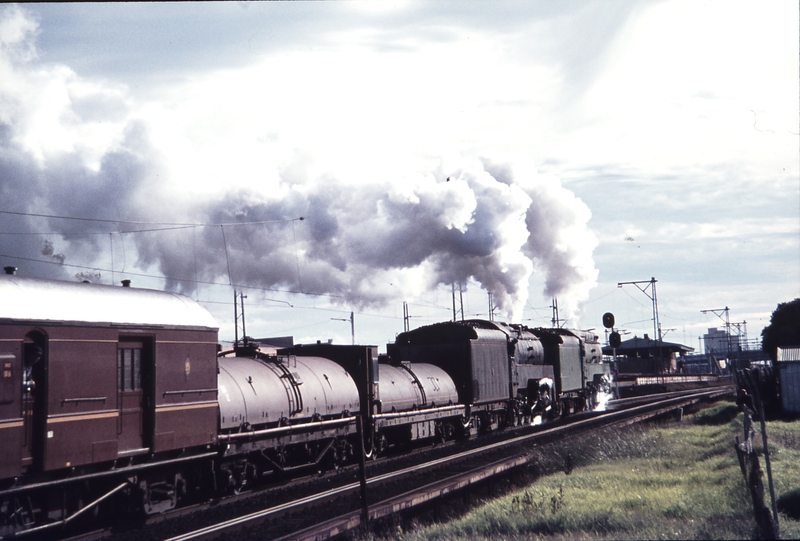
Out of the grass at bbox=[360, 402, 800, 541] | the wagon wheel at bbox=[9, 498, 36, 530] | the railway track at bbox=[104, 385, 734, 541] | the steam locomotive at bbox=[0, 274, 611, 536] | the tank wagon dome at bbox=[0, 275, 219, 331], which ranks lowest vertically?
the grass at bbox=[360, 402, 800, 541]

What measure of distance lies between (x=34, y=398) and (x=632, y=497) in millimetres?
11075

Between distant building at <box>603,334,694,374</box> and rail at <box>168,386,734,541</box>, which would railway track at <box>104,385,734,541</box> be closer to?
rail at <box>168,386,734,541</box>

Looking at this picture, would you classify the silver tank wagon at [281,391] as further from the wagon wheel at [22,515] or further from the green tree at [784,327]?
the green tree at [784,327]

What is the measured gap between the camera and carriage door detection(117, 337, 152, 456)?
13.1 m

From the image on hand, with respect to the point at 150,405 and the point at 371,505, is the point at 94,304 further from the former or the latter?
the point at 371,505

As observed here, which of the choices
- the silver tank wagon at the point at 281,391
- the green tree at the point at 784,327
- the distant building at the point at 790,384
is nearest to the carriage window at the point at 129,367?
the silver tank wagon at the point at 281,391

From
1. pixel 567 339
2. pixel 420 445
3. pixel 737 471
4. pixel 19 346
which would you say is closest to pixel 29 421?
pixel 19 346

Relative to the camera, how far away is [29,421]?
37.3 feet

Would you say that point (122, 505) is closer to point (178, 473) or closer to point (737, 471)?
point (178, 473)

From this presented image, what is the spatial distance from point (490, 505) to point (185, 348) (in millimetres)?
6873

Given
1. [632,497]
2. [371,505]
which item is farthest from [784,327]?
[371,505]

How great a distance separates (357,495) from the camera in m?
16.1

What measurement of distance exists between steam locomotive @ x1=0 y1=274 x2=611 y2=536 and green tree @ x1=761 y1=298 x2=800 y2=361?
250 ft

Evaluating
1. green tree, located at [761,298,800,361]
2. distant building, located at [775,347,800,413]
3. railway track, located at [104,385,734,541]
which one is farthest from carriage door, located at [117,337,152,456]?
green tree, located at [761,298,800,361]
